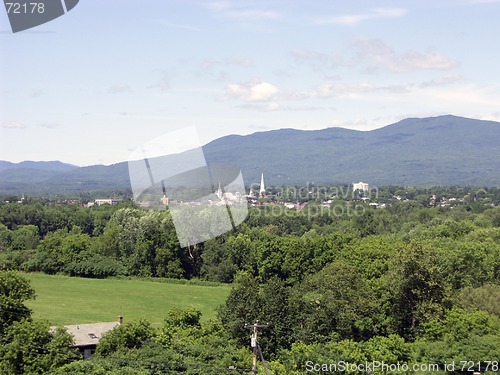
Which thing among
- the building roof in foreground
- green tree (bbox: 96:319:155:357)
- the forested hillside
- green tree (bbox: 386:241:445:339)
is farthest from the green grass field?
green tree (bbox: 386:241:445:339)

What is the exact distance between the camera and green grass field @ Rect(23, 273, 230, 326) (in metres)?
30.2

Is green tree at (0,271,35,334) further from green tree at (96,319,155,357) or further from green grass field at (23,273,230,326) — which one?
green grass field at (23,273,230,326)

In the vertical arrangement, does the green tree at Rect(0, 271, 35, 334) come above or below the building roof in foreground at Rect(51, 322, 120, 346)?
above

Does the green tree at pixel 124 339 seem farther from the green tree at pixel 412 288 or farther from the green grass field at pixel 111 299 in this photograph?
the green grass field at pixel 111 299

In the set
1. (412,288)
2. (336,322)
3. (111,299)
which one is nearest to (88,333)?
(336,322)

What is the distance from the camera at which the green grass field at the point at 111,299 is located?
99.1 feet

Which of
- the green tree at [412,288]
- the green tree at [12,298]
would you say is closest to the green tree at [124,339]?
the green tree at [12,298]

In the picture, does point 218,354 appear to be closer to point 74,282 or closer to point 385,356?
point 385,356

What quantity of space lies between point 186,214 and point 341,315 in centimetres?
2040

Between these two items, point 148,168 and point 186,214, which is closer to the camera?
point 148,168

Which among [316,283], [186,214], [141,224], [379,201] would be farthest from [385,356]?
[379,201]

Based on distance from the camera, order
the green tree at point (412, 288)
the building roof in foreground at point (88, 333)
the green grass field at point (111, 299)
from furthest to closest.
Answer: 1. the green grass field at point (111, 299)
2. the green tree at point (412, 288)
3. the building roof in foreground at point (88, 333)

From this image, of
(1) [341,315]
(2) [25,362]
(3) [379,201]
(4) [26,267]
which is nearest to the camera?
(2) [25,362]

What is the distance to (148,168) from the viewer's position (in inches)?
776
